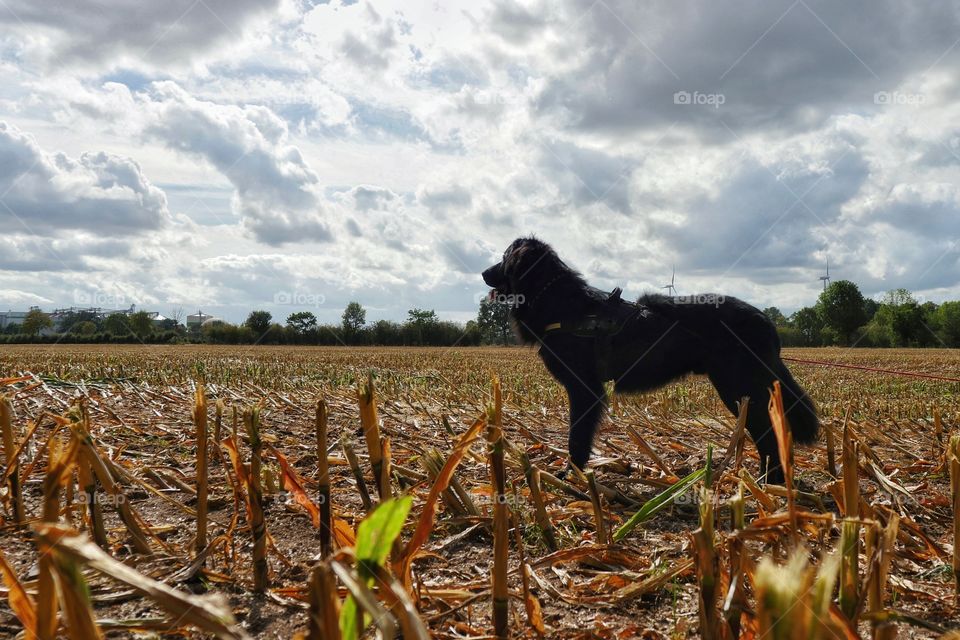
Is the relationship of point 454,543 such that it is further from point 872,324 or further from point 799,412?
point 872,324

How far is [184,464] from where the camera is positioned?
3.95 metres

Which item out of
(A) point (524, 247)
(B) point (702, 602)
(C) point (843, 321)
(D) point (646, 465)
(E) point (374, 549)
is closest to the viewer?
(E) point (374, 549)

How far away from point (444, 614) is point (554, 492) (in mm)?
1695

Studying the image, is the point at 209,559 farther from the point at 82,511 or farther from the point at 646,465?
the point at 646,465

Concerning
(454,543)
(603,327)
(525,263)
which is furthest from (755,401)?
(454,543)

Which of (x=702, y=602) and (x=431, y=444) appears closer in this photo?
(x=702, y=602)

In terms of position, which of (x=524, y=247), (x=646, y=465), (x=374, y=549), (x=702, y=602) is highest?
(x=524, y=247)

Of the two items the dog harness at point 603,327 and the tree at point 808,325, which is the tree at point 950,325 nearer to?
the tree at point 808,325

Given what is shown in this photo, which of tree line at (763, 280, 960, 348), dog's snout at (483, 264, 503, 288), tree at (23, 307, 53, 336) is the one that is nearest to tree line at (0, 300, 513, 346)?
tree at (23, 307, 53, 336)

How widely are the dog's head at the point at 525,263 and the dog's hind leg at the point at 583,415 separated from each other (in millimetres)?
1048

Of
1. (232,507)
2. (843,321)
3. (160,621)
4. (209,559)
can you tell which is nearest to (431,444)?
(232,507)

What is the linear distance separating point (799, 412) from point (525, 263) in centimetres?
255

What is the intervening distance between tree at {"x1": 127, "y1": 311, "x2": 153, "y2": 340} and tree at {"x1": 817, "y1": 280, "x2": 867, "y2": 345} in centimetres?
8638

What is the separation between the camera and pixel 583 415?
4.42m
